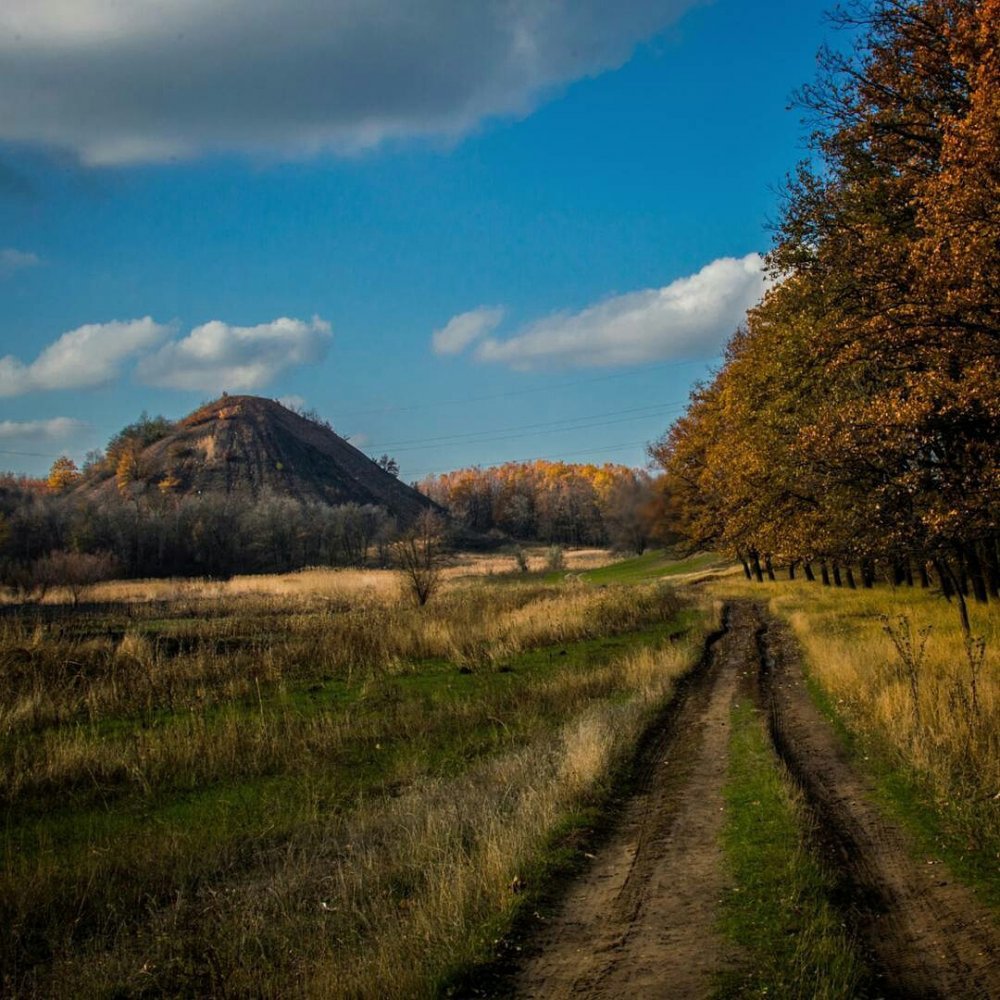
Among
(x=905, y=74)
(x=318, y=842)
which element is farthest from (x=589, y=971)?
(x=905, y=74)

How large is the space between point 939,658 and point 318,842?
11443 millimetres

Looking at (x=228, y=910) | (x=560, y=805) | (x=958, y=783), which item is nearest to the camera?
(x=228, y=910)

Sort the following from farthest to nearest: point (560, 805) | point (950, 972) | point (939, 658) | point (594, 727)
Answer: point (939, 658) → point (594, 727) → point (560, 805) → point (950, 972)

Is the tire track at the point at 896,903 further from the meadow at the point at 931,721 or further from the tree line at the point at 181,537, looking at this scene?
the tree line at the point at 181,537

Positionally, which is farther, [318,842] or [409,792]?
[409,792]

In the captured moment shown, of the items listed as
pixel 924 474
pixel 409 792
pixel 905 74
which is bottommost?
pixel 409 792

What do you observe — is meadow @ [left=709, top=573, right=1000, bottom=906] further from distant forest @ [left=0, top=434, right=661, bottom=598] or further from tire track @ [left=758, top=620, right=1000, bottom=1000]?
distant forest @ [left=0, top=434, right=661, bottom=598]

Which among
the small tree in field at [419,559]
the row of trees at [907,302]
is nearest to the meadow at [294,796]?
the row of trees at [907,302]

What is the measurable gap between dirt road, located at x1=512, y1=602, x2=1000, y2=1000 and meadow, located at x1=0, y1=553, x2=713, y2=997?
0.61 metres

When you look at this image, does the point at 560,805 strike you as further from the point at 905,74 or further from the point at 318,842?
the point at 905,74

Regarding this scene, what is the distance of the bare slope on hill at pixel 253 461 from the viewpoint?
151 meters

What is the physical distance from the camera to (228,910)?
6938 millimetres

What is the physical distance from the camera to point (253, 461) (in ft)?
534

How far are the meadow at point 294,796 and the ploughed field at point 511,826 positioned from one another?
0.05 metres
